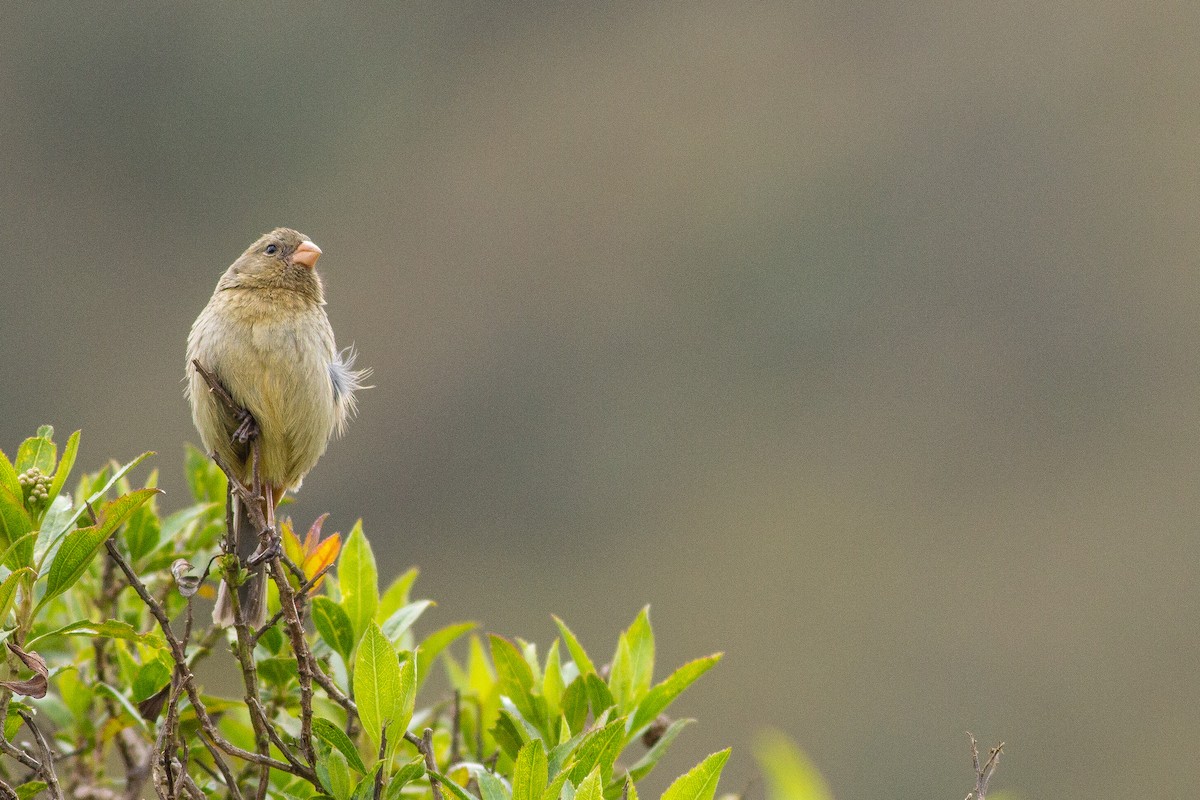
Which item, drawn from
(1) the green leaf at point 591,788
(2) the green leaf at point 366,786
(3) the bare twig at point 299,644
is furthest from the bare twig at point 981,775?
(3) the bare twig at point 299,644

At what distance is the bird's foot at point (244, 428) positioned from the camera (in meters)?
2.92

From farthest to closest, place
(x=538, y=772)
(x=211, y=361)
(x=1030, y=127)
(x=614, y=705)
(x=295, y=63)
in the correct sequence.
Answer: (x=295, y=63), (x=1030, y=127), (x=211, y=361), (x=614, y=705), (x=538, y=772)

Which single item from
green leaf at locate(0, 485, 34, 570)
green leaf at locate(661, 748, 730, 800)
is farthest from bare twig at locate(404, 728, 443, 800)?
green leaf at locate(0, 485, 34, 570)

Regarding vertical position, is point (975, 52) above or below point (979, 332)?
above

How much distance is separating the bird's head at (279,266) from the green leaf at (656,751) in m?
1.55

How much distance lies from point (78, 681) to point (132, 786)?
0.25 m

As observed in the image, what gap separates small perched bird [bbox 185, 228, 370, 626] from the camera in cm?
298

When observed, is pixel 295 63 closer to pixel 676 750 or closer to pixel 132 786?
pixel 676 750

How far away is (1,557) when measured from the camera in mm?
2033

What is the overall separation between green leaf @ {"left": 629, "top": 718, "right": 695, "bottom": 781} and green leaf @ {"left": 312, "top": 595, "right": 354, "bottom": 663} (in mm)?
564

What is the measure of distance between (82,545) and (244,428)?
0.88 metres

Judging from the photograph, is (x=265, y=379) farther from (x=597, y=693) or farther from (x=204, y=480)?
(x=597, y=693)

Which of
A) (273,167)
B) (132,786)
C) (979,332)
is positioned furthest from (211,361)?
(273,167)

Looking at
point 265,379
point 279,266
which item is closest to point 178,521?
point 265,379
